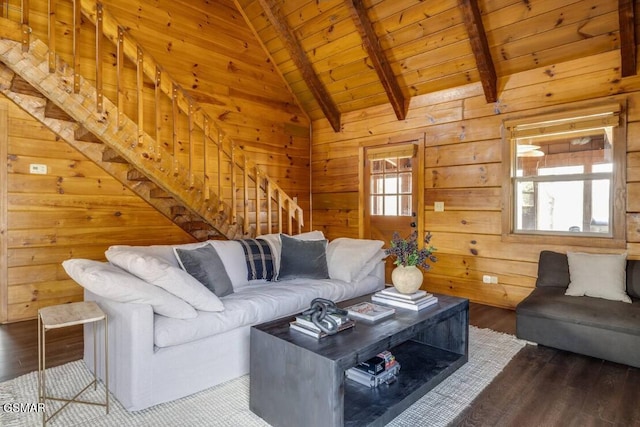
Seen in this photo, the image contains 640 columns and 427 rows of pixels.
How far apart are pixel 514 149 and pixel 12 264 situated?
5.05m

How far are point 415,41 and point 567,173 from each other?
2.11 metres

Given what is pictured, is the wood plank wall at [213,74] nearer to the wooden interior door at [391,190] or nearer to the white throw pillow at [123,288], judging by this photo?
the wooden interior door at [391,190]

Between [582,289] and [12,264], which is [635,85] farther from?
[12,264]

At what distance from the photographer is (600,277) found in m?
3.07

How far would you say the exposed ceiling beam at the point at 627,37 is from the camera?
3004mm

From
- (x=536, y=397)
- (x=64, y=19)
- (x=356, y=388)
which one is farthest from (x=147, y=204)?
(x=536, y=397)

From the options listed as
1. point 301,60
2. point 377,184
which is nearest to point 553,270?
point 377,184

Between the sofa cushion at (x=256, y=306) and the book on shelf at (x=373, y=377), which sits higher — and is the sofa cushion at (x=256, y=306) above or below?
above

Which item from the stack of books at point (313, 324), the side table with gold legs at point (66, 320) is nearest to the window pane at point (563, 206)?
the stack of books at point (313, 324)

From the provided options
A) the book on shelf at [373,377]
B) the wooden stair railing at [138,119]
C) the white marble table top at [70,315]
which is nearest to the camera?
the white marble table top at [70,315]

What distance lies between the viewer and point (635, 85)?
10.9 ft

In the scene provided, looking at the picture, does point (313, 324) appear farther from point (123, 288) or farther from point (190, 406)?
point (123, 288)

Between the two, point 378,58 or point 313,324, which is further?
point 378,58

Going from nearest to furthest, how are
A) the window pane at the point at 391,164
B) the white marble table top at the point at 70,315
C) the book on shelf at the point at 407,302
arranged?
the white marble table top at the point at 70,315 → the book on shelf at the point at 407,302 → the window pane at the point at 391,164
